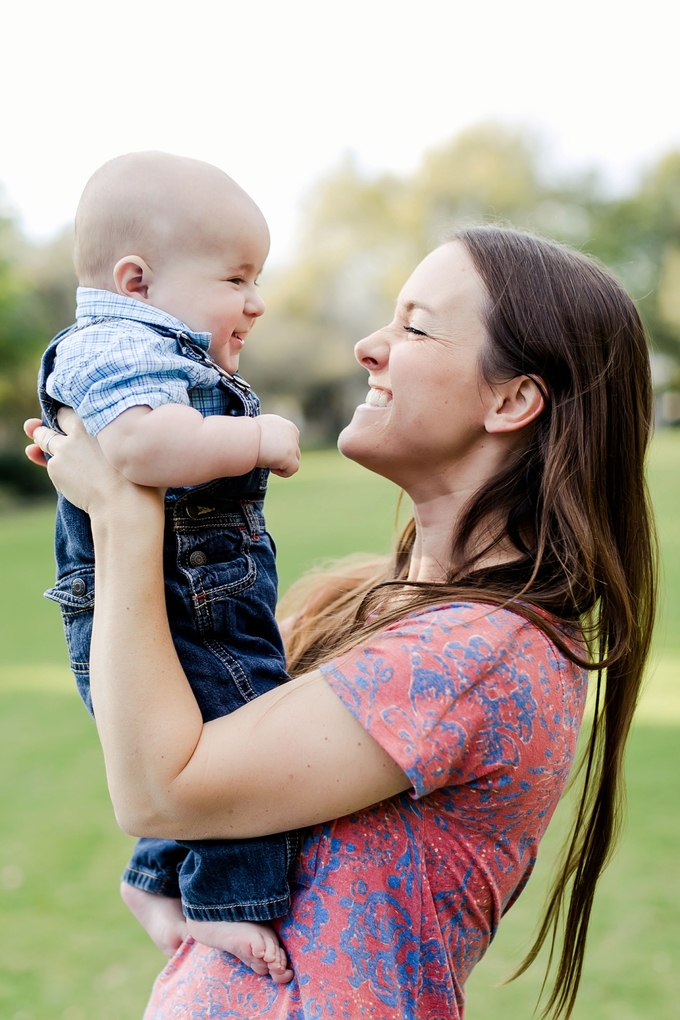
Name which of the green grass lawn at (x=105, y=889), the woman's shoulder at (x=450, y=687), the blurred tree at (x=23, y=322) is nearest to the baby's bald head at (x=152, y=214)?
the woman's shoulder at (x=450, y=687)

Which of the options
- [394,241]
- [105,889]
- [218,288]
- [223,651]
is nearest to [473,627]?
[223,651]

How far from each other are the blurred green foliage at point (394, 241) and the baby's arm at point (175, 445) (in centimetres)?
3646

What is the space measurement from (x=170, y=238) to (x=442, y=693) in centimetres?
93

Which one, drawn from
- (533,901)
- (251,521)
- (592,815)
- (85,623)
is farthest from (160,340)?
(533,901)

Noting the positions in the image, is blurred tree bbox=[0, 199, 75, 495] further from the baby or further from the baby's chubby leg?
the baby's chubby leg

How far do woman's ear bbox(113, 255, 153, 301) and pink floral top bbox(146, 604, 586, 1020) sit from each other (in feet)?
2.45

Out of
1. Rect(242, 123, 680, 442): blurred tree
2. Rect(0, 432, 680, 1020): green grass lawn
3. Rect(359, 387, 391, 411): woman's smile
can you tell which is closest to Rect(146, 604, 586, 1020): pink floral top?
Rect(359, 387, 391, 411): woman's smile

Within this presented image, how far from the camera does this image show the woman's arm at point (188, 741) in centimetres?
142

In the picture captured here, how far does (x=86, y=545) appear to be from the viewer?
1623 mm

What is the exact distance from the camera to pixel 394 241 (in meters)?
46.2

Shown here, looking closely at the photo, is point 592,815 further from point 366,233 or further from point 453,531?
point 366,233

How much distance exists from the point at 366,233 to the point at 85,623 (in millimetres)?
47288

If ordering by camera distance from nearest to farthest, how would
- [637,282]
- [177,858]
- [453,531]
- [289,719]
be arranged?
1. [289,719]
2. [177,858]
3. [453,531]
4. [637,282]

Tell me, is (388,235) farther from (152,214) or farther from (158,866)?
(158,866)
